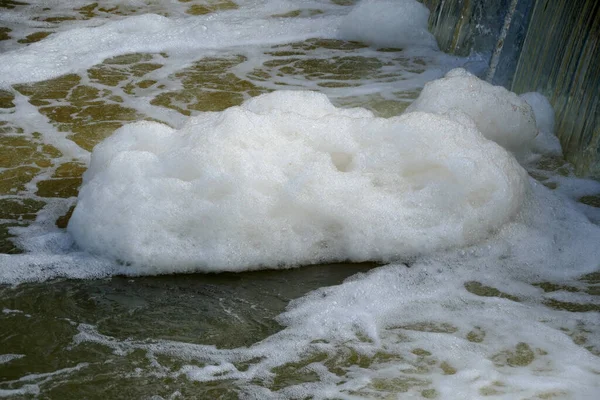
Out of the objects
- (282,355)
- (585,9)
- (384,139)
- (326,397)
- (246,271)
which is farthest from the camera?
(585,9)

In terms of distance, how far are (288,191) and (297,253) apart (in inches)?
12.6

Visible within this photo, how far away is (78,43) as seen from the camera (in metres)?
7.26

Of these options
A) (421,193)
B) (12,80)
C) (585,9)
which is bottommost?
(12,80)

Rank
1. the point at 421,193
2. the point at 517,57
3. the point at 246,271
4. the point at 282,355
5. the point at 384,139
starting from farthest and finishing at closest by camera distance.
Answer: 1. the point at 517,57
2. the point at 384,139
3. the point at 421,193
4. the point at 246,271
5. the point at 282,355

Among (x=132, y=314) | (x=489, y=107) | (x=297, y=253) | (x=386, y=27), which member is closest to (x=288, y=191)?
(x=297, y=253)

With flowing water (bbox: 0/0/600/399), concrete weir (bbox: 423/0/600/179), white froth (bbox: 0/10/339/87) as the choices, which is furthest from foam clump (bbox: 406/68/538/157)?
white froth (bbox: 0/10/339/87)

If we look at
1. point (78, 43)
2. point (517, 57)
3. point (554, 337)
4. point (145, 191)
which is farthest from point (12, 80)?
point (554, 337)

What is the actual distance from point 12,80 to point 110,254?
10.3 ft

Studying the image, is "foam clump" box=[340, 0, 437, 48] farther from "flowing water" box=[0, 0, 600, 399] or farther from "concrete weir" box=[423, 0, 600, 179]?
"flowing water" box=[0, 0, 600, 399]

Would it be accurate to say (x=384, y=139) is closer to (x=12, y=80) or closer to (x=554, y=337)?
(x=554, y=337)

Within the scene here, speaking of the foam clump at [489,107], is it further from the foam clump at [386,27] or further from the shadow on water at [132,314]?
the foam clump at [386,27]

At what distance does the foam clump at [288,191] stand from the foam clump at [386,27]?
11.1 feet

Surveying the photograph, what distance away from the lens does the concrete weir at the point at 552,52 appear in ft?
15.6

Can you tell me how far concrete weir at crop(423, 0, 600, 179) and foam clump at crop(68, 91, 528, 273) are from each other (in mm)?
897
